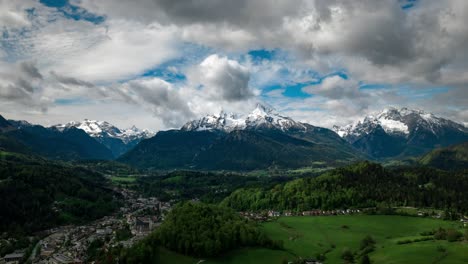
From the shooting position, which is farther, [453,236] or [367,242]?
[367,242]

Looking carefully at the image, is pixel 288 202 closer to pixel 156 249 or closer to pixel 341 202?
pixel 341 202

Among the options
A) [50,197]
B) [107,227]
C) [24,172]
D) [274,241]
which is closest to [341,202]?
[274,241]

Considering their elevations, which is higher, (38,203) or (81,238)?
(38,203)

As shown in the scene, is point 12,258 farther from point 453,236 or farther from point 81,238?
point 453,236

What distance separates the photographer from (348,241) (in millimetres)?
116375

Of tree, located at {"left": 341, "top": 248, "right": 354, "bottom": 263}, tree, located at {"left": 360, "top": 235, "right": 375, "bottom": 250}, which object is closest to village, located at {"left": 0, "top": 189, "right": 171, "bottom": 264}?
tree, located at {"left": 341, "top": 248, "right": 354, "bottom": 263}

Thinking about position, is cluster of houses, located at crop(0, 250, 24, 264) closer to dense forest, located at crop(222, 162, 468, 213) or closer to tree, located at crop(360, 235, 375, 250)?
tree, located at crop(360, 235, 375, 250)

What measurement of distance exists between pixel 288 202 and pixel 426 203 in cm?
6245

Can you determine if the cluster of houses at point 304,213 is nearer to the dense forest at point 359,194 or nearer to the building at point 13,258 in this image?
the dense forest at point 359,194

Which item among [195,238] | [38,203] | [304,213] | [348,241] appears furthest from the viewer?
[304,213]

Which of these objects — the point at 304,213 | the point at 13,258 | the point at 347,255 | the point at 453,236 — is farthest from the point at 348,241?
the point at 13,258

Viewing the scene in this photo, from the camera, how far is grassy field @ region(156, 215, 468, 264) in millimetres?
92500

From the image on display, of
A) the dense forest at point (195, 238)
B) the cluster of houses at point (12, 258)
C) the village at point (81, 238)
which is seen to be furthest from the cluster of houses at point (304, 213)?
the cluster of houses at point (12, 258)

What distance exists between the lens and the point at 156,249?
94.4 meters
